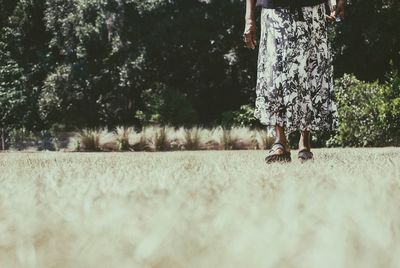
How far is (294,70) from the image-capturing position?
4445 mm

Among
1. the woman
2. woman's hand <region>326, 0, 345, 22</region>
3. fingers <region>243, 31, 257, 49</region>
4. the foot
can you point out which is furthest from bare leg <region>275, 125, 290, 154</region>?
woman's hand <region>326, 0, 345, 22</region>

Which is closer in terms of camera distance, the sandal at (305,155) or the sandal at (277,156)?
the sandal at (277,156)

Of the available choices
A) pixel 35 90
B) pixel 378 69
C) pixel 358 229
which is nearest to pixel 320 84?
pixel 358 229

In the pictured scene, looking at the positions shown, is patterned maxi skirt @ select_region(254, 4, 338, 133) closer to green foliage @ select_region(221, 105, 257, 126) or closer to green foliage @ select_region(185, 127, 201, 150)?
green foliage @ select_region(185, 127, 201, 150)

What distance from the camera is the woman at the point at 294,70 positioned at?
173 inches

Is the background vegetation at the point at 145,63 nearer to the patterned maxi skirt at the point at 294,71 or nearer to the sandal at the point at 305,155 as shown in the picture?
the patterned maxi skirt at the point at 294,71

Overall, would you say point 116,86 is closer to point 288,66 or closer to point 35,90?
point 35,90

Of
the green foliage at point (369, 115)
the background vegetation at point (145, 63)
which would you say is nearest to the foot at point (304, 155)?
the green foliage at point (369, 115)

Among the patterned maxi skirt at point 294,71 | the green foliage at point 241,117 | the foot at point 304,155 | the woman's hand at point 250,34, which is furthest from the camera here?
the green foliage at point 241,117

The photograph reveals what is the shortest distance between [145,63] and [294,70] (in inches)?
505

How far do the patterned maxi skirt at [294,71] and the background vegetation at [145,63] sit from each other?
1106 centimetres

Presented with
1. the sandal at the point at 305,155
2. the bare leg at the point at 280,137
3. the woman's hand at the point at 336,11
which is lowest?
the sandal at the point at 305,155

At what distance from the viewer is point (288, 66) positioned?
4430 mm

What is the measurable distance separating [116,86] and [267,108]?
13194 mm
